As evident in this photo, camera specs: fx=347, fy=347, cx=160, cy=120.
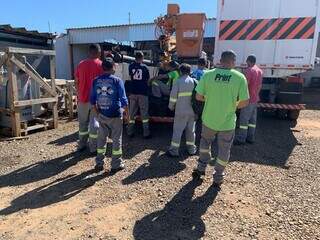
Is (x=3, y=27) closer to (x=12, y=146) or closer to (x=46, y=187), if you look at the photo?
(x=12, y=146)

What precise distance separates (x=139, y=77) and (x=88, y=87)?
4.06ft

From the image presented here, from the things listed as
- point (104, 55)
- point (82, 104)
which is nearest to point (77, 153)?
point (82, 104)

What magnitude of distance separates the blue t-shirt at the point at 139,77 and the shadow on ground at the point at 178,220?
299 cm

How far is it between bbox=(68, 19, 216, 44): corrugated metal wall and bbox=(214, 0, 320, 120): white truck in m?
13.1

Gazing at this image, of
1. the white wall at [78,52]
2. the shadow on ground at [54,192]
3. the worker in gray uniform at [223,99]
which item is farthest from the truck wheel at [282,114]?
the white wall at [78,52]

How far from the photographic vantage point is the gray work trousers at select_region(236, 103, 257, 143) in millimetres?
7027

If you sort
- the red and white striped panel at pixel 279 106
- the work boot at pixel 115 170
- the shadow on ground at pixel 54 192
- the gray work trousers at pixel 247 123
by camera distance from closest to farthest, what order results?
1. the shadow on ground at pixel 54 192
2. the work boot at pixel 115 170
3. the gray work trousers at pixel 247 123
4. the red and white striped panel at pixel 279 106

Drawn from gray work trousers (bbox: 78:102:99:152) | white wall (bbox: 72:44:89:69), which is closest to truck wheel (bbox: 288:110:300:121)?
gray work trousers (bbox: 78:102:99:152)

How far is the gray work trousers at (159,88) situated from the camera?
294 inches

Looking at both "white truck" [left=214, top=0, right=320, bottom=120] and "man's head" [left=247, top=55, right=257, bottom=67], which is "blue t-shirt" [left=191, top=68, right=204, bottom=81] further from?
"white truck" [left=214, top=0, right=320, bottom=120]

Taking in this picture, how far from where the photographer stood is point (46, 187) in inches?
199

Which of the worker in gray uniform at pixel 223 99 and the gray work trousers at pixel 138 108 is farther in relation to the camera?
the gray work trousers at pixel 138 108

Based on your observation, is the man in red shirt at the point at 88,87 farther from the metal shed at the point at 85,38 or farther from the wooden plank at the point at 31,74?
the metal shed at the point at 85,38

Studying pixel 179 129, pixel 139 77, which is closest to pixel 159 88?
pixel 139 77
